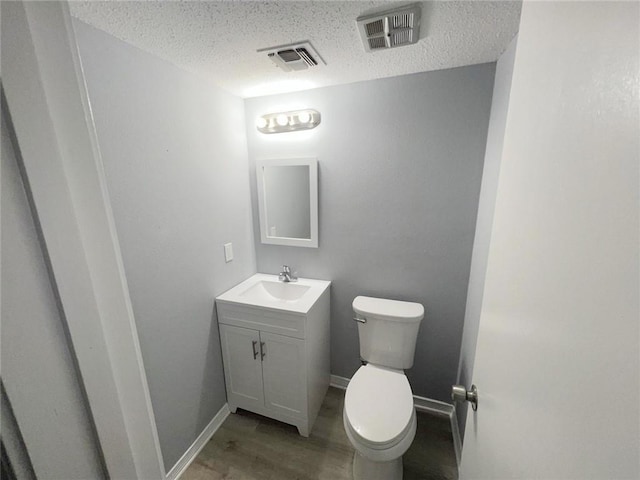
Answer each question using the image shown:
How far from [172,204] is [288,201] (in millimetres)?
800

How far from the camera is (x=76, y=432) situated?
40cm

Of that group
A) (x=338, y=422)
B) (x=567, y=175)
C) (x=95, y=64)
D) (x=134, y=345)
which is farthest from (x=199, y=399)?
(x=567, y=175)

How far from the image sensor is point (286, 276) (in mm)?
1882

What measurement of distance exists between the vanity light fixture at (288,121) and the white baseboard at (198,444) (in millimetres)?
2007

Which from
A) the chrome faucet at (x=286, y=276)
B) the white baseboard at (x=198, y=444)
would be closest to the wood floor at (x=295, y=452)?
the white baseboard at (x=198, y=444)

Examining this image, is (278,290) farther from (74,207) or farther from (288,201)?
(74,207)

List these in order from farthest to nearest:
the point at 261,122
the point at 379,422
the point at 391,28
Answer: the point at 261,122
the point at 379,422
the point at 391,28

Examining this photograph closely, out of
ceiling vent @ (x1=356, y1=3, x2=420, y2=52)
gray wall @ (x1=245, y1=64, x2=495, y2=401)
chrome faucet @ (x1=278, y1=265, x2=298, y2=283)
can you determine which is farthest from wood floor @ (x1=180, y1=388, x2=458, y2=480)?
ceiling vent @ (x1=356, y1=3, x2=420, y2=52)

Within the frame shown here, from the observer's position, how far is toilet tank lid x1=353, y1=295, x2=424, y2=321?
1530 millimetres

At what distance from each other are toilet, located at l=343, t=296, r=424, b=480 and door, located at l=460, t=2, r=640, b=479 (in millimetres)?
677

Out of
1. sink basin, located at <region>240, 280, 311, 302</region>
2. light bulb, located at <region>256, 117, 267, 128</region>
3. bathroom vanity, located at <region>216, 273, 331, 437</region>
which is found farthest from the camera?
sink basin, located at <region>240, 280, 311, 302</region>

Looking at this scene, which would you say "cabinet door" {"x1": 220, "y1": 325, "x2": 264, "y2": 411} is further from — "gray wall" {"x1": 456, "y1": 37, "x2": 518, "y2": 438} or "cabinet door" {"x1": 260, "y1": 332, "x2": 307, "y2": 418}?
"gray wall" {"x1": 456, "y1": 37, "x2": 518, "y2": 438}

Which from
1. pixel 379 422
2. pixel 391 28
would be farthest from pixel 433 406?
pixel 391 28

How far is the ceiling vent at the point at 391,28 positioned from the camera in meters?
0.91
